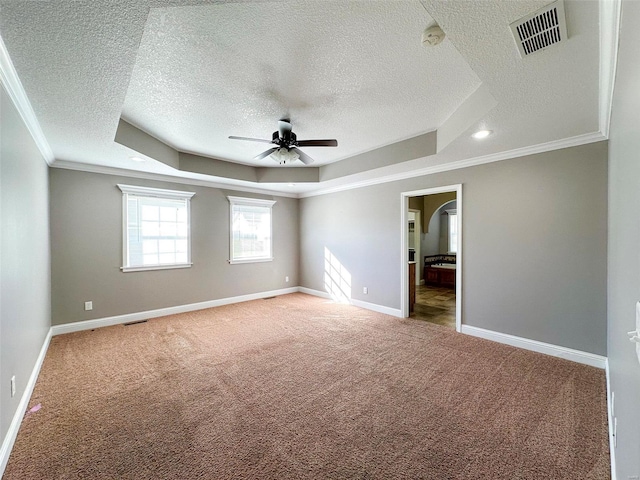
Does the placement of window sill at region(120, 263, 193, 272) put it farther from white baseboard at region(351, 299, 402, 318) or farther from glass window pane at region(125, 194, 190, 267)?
white baseboard at region(351, 299, 402, 318)

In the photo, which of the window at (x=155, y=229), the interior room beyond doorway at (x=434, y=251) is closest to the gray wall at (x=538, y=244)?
the interior room beyond doorway at (x=434, y=251)

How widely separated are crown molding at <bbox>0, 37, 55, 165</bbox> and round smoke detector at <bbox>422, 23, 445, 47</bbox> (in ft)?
7.97

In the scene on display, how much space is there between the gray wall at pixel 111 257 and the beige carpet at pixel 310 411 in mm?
757

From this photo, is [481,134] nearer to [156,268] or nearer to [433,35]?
[433,35]

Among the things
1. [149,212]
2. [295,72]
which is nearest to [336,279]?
[149,212]

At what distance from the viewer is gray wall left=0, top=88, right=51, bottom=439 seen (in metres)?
1.81

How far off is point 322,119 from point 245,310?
3.71 metres

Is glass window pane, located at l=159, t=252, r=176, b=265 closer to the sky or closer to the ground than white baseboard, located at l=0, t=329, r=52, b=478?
closer to the sky

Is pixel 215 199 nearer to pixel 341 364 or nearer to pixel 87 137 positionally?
pixel 87 137


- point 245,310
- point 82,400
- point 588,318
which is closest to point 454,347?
point 588,318

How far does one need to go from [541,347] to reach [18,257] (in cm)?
532

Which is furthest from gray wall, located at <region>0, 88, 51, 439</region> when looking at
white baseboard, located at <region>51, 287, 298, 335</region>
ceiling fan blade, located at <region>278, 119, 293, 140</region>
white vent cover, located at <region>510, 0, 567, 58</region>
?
white vent cover, located at <region>510, 0, 567, 58</region>

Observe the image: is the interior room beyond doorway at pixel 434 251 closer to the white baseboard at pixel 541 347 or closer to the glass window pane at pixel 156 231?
the white baseboard at pixel 541 347

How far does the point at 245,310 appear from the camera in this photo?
205 inches
